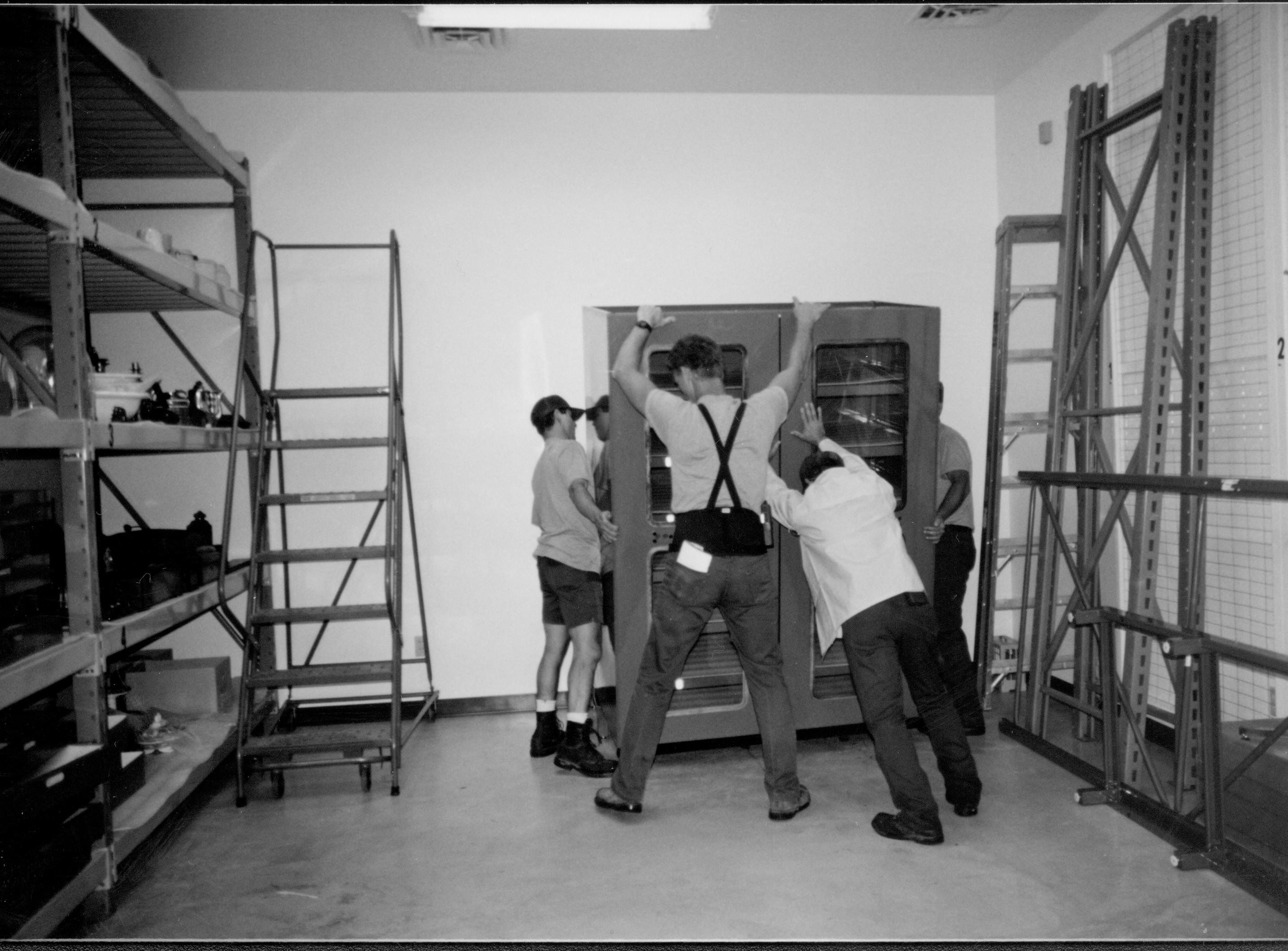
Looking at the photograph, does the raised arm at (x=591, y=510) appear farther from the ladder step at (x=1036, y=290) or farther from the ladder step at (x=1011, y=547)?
the ladder step at (x=1036, y=290)

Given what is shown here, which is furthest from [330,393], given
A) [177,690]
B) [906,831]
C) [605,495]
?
[906,831]

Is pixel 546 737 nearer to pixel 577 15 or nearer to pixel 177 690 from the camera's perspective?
pixel 177 690

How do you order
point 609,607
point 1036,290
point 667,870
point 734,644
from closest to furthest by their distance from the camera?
point 667,870
point 734,644
point 609,607
point 1036,290

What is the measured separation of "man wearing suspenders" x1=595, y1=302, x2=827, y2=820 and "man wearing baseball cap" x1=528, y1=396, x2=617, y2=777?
674 millimetres

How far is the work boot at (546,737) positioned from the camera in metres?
4.17

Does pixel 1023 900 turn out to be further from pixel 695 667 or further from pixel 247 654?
pixel 247 654

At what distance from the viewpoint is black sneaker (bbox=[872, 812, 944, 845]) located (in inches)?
121

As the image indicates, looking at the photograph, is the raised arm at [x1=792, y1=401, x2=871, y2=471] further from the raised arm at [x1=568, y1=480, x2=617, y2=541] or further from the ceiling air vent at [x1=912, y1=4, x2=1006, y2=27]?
the ceiling air vent at [x1=912, y1=4, x2=1006, y2=27]

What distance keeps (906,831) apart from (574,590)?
1.73 metres

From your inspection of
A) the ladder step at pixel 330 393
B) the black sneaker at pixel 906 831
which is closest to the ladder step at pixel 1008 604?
the black sneaker at pixel 906 831

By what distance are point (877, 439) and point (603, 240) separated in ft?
6.10

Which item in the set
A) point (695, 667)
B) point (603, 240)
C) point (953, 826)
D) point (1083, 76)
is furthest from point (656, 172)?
point (953, 826)

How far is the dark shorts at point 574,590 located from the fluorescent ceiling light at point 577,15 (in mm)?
2262

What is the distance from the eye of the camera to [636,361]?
11.5 feet
